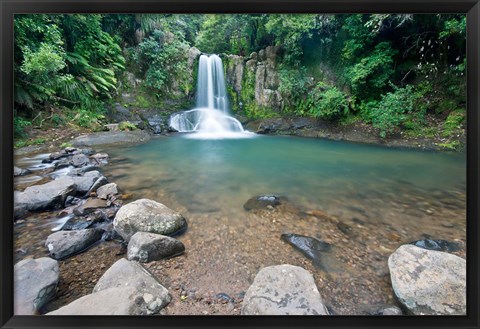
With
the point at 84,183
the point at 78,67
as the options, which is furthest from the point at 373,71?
the point at 78,67

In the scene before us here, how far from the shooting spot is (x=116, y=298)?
1078 mm

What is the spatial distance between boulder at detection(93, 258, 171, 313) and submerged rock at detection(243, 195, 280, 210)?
126cm

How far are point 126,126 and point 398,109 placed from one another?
25.6ft

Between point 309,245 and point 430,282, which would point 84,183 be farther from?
point 430,282

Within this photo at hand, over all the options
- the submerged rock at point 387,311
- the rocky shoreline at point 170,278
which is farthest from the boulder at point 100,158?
the submerged rock at point 387,311

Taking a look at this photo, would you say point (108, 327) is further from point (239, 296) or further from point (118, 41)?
point (118, 41)

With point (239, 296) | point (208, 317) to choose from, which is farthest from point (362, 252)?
point (208, 317)

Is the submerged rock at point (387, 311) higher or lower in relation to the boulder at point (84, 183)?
lower

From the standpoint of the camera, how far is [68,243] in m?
1.57

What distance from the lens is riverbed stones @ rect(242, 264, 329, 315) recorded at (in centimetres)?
106

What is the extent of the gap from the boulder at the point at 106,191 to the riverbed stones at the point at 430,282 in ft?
8.79

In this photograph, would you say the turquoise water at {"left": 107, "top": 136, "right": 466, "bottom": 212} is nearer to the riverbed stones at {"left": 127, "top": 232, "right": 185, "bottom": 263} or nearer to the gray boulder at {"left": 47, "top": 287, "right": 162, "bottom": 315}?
the riverbed stones at {"left": 127, "top": 232, "right": 185, "bottom": 263}

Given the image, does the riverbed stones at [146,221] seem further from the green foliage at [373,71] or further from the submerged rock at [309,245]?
the green foliage at [373,71]

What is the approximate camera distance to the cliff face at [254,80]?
31.8ft
